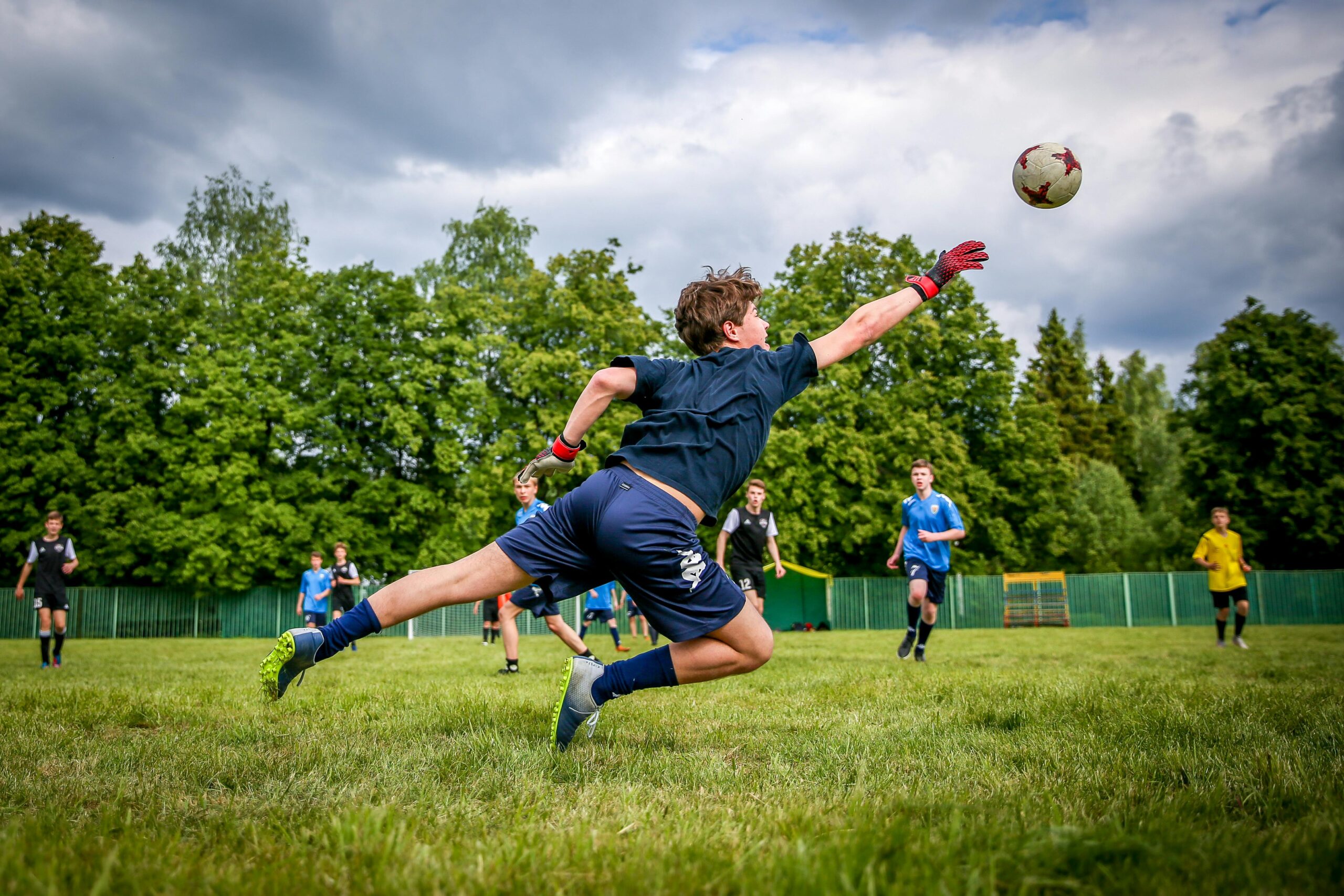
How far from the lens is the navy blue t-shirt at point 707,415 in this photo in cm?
376

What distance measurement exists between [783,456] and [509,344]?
33.5 ft

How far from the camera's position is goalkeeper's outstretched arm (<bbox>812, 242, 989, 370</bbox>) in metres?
3.97

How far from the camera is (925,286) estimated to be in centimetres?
429

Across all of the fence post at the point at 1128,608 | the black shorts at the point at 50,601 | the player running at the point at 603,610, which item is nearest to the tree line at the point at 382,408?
the fence post at the point at 1128,608

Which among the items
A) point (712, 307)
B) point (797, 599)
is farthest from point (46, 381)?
point (712, 307)

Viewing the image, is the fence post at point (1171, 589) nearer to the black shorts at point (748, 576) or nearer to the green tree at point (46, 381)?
the black shorts at point (748, 576)

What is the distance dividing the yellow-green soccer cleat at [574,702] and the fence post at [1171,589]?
106ft

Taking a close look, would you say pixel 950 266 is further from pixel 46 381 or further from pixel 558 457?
pixel 46 381

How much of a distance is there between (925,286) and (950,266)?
19 cm

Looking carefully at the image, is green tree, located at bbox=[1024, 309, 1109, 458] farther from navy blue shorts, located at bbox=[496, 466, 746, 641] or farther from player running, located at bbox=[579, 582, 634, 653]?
navy blue shorts, located at bbox=[496, 466, 746, 641]

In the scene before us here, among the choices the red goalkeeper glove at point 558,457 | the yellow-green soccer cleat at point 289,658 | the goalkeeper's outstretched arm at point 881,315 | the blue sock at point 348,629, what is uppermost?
the goalkeeper's outstretched arm at point 881,315

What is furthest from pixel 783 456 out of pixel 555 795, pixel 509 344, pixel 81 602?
pixel 555 795

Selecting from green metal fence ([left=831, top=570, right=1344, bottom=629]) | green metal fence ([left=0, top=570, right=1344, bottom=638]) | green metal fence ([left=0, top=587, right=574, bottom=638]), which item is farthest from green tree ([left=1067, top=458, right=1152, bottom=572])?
green metal fence ([left=0, top=587, right=574, bottom=638])

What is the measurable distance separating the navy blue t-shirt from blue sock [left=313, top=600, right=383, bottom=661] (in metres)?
1.25
